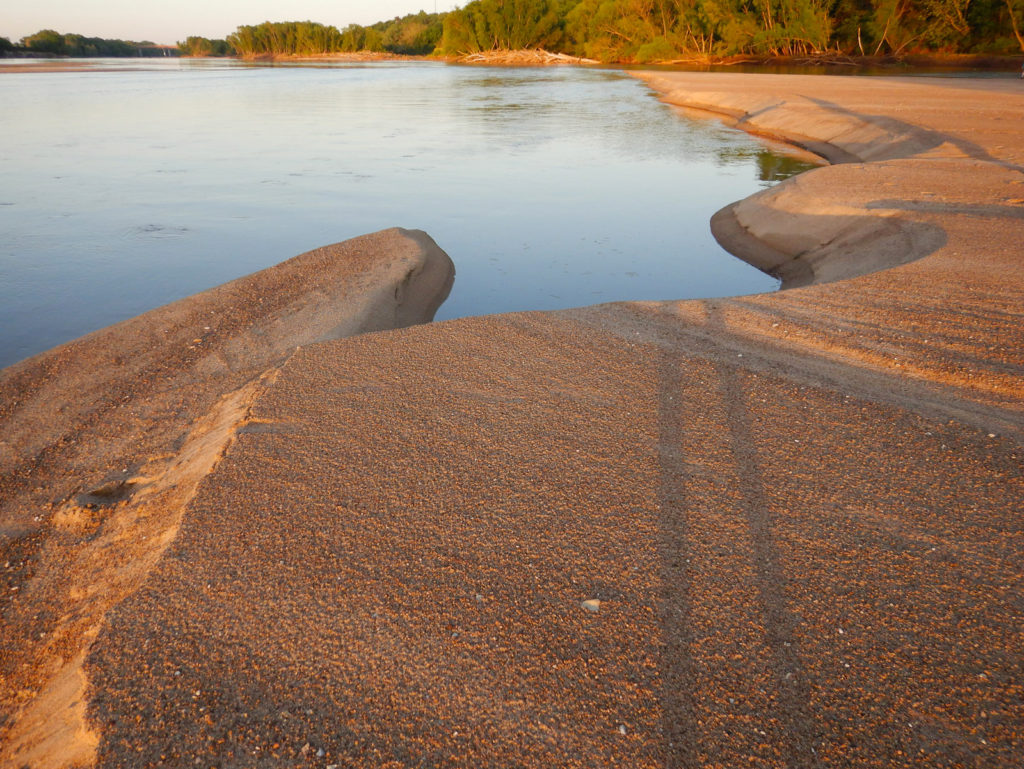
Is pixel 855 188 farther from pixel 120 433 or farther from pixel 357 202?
pixel 120 433

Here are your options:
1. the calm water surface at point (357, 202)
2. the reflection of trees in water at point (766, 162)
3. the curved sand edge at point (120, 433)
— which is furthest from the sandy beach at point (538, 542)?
the reflection of trees in water at point (766, 162)

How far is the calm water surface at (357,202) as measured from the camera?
314 inches

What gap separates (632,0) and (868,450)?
7612cm

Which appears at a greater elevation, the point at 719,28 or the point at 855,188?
the point at 719,28

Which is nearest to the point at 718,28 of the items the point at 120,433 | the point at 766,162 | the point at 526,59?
the point at 526,59

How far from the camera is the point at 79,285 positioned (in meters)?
7.80

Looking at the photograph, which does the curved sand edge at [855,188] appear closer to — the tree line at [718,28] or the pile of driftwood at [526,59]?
the tree line at [718,28]

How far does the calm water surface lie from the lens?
26.2 ft

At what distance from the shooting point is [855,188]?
9492 millimetres

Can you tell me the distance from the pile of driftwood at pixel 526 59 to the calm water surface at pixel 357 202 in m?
58.8

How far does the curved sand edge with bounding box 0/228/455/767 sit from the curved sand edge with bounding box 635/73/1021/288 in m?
5.13

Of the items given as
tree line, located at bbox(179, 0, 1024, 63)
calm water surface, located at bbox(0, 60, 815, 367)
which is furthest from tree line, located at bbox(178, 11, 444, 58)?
calm water surface, located at bbox(0, 60, 815, 367)

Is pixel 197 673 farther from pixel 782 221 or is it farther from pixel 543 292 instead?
pixel 782 221

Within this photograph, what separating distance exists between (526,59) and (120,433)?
8475 centimetres
